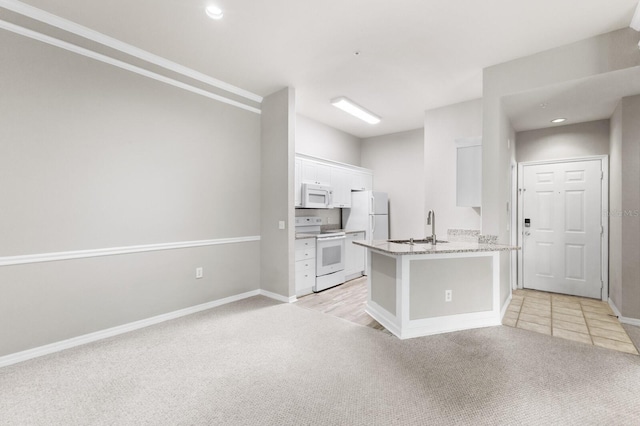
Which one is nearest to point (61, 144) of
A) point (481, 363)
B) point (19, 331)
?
point (19, 331)

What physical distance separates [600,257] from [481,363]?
3.31 m

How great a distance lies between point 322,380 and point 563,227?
178 inches

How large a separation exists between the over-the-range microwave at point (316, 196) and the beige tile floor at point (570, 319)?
295cm

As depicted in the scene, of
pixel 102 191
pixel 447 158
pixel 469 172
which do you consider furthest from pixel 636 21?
→ pixel 102 191

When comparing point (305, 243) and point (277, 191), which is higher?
point (277, 191)

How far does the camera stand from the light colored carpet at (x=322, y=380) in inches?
69.5

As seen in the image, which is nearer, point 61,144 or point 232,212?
point 61,144

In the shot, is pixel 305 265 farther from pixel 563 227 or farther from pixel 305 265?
pixel 563 227

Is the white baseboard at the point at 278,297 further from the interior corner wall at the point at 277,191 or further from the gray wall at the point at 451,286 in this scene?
the gray wall at the point at 451,286

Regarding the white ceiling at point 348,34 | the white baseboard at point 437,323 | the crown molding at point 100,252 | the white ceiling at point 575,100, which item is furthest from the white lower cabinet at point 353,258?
the white ceiling at point 575,100

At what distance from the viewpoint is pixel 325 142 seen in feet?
18.5

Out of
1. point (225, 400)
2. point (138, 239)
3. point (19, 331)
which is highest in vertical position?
point (138, 239)

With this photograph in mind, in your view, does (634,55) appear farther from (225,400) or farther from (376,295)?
(225,400)

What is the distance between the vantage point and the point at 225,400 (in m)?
1.91
